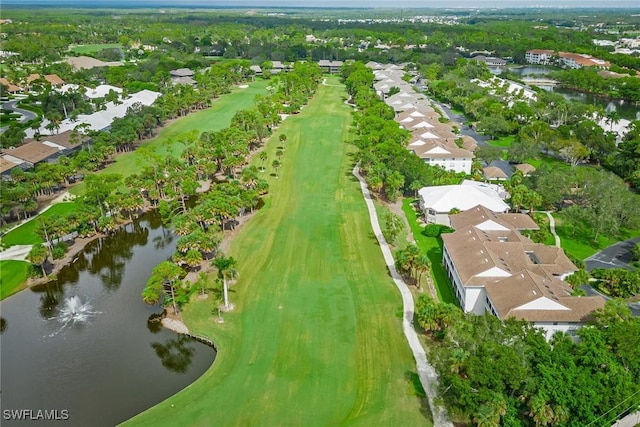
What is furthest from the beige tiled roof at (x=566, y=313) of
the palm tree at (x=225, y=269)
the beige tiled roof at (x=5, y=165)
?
the beige tiled roof at (x=5, y=165)

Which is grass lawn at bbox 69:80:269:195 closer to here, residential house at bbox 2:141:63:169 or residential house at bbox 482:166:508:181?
residential house at bbox 2:141:63:169

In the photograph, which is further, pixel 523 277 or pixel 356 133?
pixel 356 133

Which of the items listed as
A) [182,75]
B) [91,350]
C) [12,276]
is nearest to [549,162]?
[91,350]

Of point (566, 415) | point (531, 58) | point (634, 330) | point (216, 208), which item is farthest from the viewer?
point (531, 58)

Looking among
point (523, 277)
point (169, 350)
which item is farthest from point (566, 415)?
point (169, 350)

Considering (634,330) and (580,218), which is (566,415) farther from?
(580,218)

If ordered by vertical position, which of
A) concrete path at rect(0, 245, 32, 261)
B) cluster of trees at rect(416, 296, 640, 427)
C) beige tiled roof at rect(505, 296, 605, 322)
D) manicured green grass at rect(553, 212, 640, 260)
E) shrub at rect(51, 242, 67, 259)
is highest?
cluster of trees at rect(416, 296, 640, 427)

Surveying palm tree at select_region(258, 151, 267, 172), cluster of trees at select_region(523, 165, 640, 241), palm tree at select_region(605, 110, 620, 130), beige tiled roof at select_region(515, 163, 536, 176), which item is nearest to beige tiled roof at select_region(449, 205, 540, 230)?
cluster of trees at select_region(523, 165, 640, 241)
